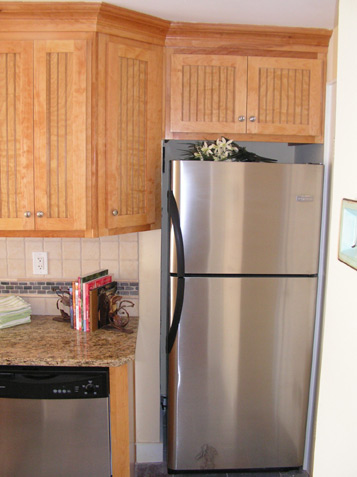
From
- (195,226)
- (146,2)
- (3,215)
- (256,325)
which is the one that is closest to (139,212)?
(195,226)

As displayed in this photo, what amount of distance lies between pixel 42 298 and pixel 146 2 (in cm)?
160

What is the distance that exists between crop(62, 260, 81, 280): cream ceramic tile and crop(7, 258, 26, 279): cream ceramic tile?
22 centimetres

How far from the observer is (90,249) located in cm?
259

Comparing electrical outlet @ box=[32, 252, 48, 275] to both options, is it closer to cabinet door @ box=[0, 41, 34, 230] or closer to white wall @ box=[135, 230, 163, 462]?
cabinet door @ box=[0, 41, 34, 230]

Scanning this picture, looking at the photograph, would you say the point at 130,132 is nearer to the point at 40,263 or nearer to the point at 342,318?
the point at 40,263

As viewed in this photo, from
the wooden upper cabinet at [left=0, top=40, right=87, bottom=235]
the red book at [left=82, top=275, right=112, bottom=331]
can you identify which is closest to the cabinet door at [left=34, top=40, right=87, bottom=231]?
the wooden upper cabinet at [left=0, top=40, right=87, bottom=235]

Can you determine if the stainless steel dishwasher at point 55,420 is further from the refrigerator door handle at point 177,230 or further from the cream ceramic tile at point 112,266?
the cream ceramic tile at point 112,266

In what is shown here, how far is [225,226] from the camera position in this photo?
2.19 meters

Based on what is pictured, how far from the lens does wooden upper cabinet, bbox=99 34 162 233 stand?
2174mm

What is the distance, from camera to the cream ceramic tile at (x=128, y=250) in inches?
102

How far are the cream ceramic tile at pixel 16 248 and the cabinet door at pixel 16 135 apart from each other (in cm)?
40

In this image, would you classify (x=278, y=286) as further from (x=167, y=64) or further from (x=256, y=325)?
(x=167, y=64)

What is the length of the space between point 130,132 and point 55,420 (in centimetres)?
135

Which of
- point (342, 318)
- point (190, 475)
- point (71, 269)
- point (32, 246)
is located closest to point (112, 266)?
point (71, 269)
